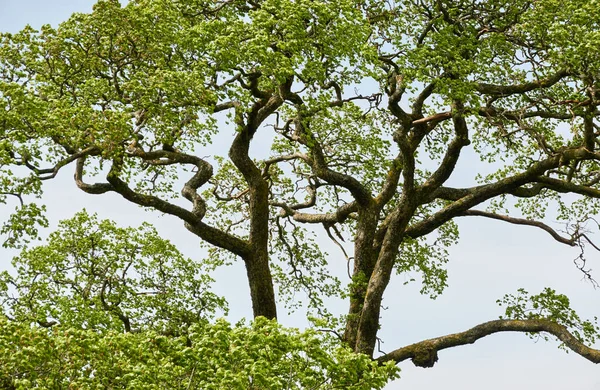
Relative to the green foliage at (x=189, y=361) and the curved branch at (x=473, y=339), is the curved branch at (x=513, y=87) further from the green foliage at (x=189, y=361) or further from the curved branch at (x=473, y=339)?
the green foliage at (x=189, y=361)

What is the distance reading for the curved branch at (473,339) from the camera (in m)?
22.2

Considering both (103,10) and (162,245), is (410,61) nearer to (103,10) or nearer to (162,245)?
(103,10)

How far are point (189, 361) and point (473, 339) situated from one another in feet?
38.9

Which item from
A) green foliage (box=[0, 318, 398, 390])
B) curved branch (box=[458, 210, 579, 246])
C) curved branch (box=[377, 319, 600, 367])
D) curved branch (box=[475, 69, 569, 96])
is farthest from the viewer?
curved branch (box=[458, 210, 579, 246])

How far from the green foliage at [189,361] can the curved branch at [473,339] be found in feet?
29.8

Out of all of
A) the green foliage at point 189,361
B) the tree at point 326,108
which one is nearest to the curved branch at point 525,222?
the tree at point 326,108

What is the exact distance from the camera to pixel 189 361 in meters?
12.8

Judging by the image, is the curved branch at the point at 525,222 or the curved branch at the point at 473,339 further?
the curved branch at the point at 525,222

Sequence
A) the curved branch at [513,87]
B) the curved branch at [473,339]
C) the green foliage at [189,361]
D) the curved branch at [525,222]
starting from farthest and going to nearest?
the curved branch at [525,222], the curved branch at [473,339], the curved branch at [513,87], the green foliage at [189,361]

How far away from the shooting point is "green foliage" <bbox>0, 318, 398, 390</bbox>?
12.4m

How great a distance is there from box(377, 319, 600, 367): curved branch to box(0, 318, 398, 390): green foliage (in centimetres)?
907

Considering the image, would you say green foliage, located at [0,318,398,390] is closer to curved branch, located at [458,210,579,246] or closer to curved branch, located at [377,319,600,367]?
curved branch, located at [377,319,600,367]

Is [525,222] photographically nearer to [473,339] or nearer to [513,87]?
[473,339]

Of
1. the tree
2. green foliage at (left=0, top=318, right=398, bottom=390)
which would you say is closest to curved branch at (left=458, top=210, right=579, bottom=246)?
the tree
